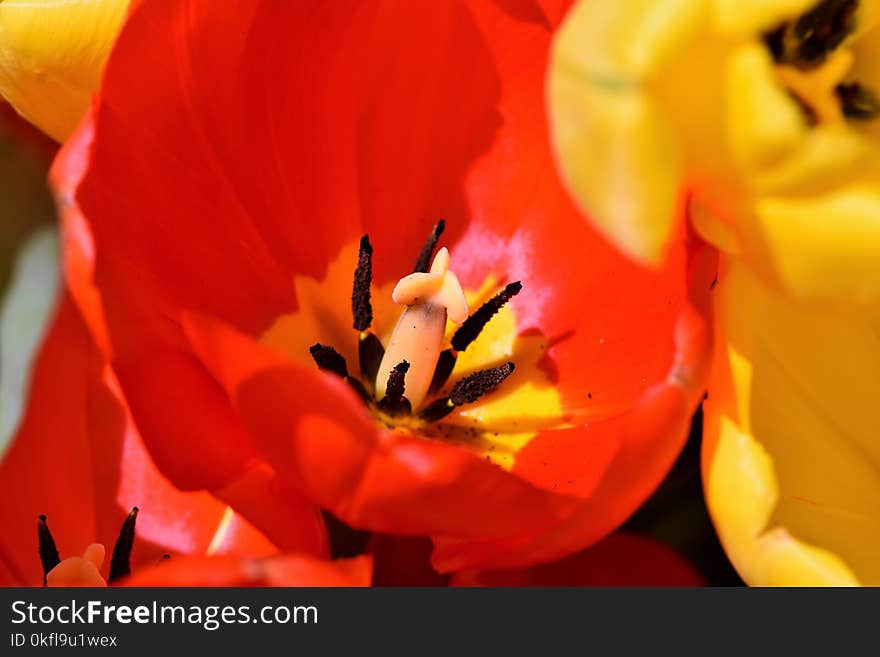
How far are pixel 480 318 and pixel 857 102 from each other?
0.20 meters

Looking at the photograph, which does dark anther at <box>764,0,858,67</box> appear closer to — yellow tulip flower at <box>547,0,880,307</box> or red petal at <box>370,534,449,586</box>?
yellow tulip flower at <box>547,0,880,307</box>

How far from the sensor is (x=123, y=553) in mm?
533

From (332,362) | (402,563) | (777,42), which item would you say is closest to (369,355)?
(332,362)

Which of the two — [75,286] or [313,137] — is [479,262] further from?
[75,286]

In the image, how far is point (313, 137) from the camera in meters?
0.60

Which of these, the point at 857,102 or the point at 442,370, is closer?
the point at 857,102

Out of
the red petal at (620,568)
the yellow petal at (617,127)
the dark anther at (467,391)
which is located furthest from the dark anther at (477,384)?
the yellow petal at (617,127)

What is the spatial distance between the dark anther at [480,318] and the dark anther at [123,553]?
164 mm

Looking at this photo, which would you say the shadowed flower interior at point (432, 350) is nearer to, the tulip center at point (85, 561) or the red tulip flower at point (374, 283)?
the red tulip flower at point (374, 283)

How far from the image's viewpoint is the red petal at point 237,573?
400 millimetres

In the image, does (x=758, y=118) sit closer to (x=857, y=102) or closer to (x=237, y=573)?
(x=857, y=102)

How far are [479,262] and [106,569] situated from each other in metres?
0.21

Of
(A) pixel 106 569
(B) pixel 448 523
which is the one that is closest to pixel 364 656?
(B) pixel 448 523

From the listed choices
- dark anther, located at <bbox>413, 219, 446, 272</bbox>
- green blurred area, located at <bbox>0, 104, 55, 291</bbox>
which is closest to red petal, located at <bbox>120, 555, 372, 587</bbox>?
dark anther, located at <bbox>413, 219, 446, 272</bbox>
